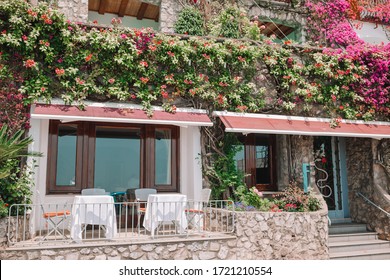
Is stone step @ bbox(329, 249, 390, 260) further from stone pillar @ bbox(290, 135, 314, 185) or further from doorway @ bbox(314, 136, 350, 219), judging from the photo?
stone pillar @ bbox(290, 135, 314, 185)

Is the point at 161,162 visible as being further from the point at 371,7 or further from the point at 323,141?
the point at 371,7

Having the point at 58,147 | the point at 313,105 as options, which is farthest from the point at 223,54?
the point at 58,147

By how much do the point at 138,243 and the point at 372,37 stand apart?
46.6 ft

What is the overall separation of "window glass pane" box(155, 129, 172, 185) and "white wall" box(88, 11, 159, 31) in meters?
5.80

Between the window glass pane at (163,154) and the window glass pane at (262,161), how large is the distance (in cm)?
345

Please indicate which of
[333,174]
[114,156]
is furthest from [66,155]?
[333,174]

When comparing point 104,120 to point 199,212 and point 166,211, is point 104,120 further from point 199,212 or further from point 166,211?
point 199,212

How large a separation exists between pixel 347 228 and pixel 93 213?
906cm

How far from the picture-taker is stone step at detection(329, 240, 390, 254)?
11227 millimetres

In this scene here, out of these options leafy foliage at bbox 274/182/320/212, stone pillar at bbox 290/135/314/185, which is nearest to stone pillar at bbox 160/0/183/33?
stone pillar at bbox 290/135/314/185

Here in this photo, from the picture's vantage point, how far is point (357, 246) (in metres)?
11.6

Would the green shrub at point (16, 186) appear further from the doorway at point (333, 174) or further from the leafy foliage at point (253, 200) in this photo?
the doorway at point (333, 174)

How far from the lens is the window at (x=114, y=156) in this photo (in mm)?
11227

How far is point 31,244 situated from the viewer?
840 cm
